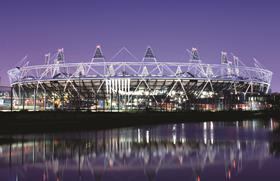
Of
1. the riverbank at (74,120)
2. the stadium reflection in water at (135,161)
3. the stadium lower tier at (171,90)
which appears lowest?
the stadium reflection in water at (135,161)

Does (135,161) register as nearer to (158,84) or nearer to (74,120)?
(74,120)

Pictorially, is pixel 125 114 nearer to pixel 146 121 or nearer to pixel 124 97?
pixel 146 121

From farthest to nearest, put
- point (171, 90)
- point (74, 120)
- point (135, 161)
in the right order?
1. point (171, 90)
2. point (74, 120)
3. point (135, 161)

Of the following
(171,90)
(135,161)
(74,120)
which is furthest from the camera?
(171,90)

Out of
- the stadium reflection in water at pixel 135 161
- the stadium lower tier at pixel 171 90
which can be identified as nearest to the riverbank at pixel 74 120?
the stadium reflection in water at pixel 135 161

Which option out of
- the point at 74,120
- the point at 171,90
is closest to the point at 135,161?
the point at 74,120

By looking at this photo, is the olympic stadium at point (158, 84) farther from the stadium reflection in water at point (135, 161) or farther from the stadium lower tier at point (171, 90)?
the stadium reflection in water at point (135, 161)

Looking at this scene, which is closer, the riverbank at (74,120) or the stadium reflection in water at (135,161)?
the stadium reflection in water at (135,161)

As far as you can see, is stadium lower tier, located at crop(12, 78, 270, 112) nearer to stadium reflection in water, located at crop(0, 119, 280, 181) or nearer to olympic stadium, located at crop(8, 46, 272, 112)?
olympic stadium, located at crop(8, 46, 272, 112)

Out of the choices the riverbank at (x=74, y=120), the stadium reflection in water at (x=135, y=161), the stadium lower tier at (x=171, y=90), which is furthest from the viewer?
the stadium lower tier at (x=171, y=90)

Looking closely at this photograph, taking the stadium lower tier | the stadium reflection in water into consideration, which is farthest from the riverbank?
the stadium lower tier

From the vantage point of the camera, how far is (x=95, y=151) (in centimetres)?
1595

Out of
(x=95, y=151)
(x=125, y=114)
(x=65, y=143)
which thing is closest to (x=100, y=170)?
(x=95, y=151)

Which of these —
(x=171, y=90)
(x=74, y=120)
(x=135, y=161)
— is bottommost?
(x=135, y=161)
